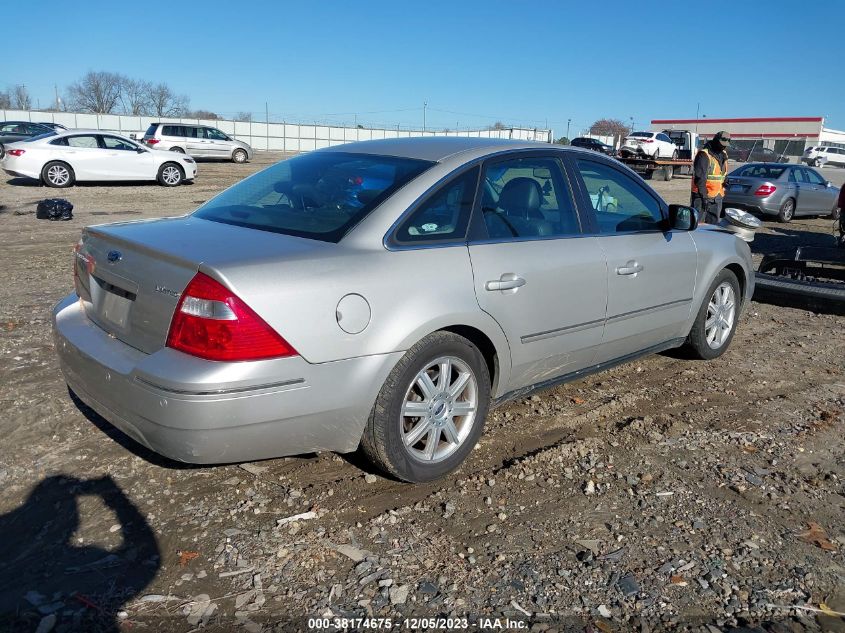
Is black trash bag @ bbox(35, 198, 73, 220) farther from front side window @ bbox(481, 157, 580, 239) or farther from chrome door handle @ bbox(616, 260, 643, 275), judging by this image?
chrome door handle @ bbox(616, 260, 643, 275)

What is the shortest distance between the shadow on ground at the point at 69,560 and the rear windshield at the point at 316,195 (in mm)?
1454

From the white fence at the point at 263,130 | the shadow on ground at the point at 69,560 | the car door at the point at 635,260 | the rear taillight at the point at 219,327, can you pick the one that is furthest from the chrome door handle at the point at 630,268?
the white fence at the point at 263,130

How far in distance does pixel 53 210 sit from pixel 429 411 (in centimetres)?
1139

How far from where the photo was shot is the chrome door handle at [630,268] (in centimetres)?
425

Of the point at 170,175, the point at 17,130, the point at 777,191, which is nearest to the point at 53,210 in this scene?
the point at 170,175

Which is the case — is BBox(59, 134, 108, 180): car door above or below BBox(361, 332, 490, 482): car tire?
above

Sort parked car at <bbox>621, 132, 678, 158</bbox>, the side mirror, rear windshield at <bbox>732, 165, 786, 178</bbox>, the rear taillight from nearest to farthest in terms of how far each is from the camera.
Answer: the rear taillight → the side mirror → rear windshield at <bbox>732, 165, 786, 178</bbox> → parked car at <bbox>621, 132, 678, 158</bbox>

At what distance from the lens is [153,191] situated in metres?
17.8

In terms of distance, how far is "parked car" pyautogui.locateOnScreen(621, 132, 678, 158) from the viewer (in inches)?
1330

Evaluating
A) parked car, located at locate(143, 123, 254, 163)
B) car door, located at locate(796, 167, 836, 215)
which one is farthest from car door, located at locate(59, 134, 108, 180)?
car door, located at locate(796, 167, 836, 215)

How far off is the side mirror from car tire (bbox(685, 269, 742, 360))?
2.22 ft

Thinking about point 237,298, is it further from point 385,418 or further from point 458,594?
point 458,594

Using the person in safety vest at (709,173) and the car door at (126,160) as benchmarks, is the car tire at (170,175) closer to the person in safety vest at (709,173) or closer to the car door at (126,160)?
the car door at (126,160)

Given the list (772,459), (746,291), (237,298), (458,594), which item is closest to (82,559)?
(237,298)
